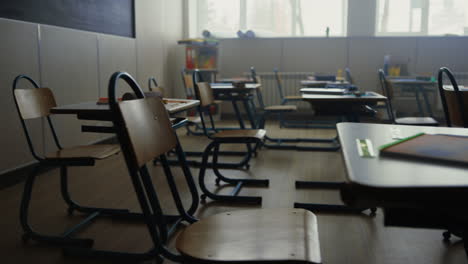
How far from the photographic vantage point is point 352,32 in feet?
22.5

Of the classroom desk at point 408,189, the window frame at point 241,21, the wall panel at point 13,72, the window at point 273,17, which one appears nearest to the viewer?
the classroom desk at point 408,189

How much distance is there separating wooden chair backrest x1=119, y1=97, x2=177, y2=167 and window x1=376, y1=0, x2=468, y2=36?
6.34 m

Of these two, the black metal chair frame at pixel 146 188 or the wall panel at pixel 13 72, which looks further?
the wall panel at pixel 13 72

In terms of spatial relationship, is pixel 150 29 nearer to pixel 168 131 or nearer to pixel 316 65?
pixel 316 65

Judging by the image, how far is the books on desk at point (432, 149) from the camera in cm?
86

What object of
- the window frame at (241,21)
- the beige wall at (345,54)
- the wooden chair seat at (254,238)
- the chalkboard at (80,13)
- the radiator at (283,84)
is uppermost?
the window frame at (241,21)

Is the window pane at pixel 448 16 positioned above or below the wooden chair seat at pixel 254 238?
above

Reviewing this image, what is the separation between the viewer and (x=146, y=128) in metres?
1.26

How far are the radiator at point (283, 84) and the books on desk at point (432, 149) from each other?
5971 millimetres

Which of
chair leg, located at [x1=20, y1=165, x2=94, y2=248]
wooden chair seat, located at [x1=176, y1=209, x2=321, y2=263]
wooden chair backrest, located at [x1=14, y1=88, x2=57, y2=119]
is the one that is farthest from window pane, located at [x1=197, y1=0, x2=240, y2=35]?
wooden chair seat, located at [x1=176, y1=209, x2=321, y2=263]

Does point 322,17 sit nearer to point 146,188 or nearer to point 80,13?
point 80,13

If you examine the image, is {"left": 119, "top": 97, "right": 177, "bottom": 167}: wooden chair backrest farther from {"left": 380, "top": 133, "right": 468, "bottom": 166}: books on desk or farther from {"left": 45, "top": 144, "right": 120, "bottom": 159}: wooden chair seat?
{"left": 45, "top": 144, "right": 120, "bottom": 159}: wooden chair seat

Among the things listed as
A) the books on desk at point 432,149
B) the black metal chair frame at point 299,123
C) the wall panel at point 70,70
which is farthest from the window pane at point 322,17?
the books on desk at point 432,149

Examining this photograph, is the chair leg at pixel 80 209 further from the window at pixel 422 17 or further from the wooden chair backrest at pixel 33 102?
the window at pixel 422 17
